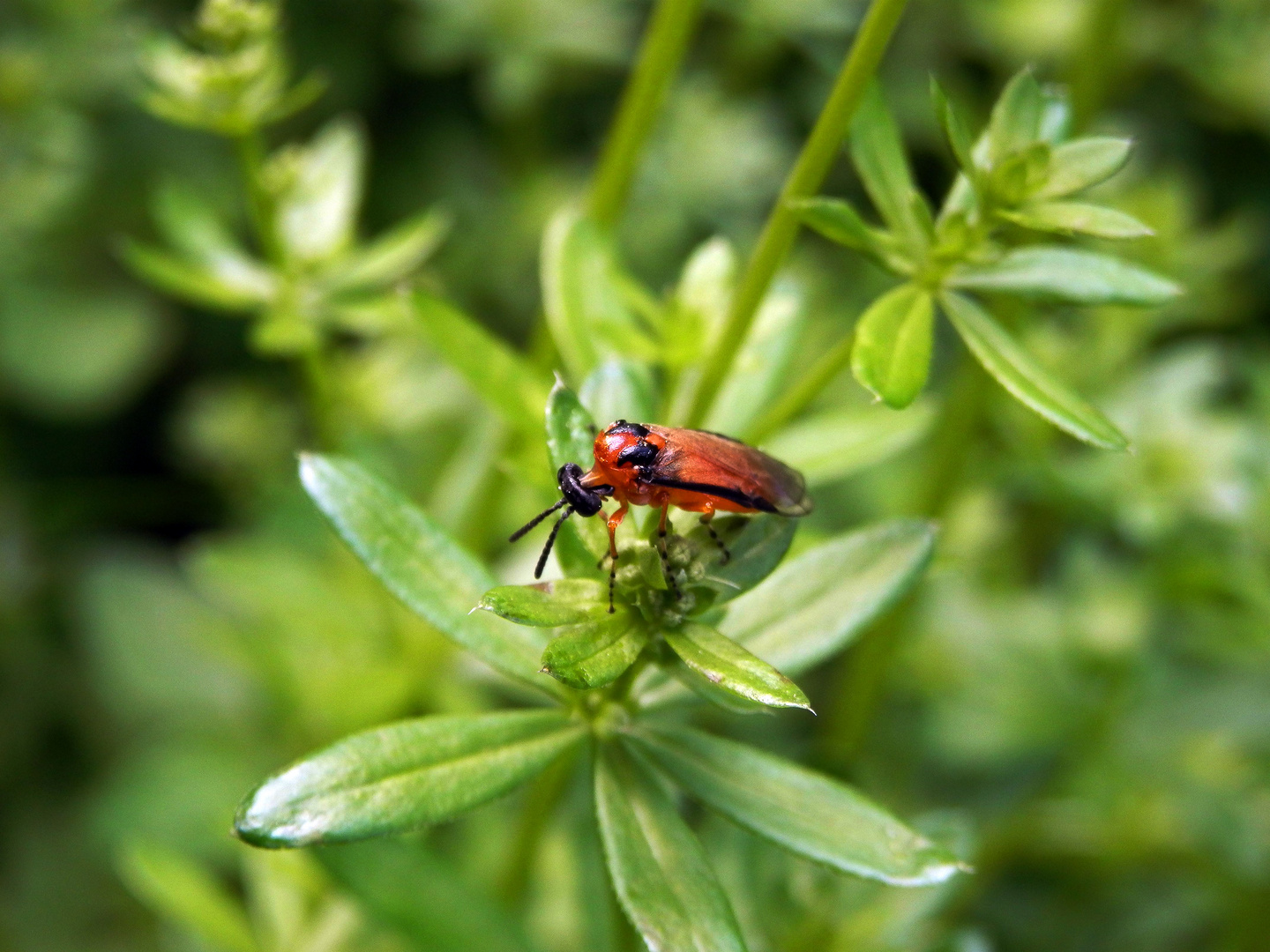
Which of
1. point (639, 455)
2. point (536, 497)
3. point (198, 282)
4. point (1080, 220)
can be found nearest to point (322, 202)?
point (198, 282)

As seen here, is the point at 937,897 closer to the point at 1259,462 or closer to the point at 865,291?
the point at 1259,462

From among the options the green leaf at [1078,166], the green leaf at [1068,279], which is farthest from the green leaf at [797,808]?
the green leaf at [1078,166]

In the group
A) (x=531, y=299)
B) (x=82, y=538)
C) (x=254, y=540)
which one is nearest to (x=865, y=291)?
(x=531, y=299)

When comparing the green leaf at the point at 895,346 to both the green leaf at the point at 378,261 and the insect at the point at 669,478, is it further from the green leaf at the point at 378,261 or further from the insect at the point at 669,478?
the green leaf at the point at 378,261

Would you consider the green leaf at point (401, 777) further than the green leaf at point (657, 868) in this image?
No

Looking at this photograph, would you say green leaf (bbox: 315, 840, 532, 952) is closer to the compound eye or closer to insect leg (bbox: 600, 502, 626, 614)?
insect leg (bbox: 600, 502, 626, 614)
